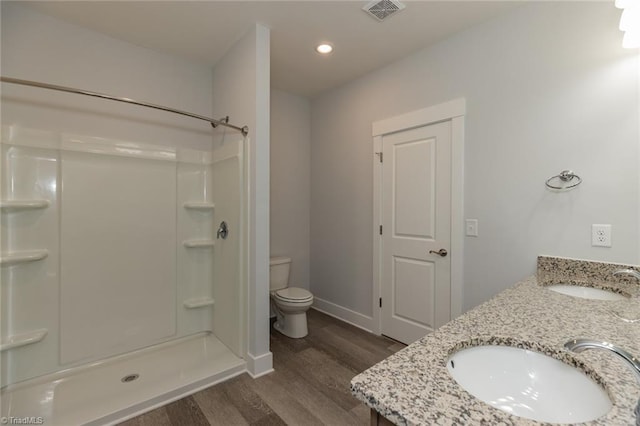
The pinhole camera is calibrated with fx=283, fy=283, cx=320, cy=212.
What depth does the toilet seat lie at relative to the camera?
2.56 meters

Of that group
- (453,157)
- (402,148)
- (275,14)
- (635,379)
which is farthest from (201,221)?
(635,379)

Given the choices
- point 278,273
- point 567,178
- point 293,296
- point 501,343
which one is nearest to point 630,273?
point 567,178

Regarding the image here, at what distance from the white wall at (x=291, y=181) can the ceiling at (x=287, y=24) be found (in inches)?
28.9

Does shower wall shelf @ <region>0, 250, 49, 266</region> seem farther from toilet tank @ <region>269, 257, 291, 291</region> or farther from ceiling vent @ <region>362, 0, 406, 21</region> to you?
ceiling vent @ <region>362, 0, 406, 21</region>

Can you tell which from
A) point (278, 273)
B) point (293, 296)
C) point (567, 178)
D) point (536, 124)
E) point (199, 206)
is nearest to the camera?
point (567, 178)

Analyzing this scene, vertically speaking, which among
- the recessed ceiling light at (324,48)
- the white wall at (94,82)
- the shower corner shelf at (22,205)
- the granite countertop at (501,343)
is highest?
the recessed ceiling light at (324,48)

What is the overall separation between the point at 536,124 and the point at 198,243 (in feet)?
8.77

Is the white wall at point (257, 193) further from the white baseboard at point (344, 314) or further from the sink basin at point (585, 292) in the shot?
the sink basin at point (585, 292)

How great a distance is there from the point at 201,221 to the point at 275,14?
1.76 metres

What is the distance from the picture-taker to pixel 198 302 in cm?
251

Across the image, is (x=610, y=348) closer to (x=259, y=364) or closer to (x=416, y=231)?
(x=416, y=231)

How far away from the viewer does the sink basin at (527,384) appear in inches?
27.1

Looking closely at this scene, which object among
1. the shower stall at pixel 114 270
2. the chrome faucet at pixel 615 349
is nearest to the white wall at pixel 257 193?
the shower stall at pixel 114 270

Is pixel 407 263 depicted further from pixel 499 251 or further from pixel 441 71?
pixel 441 71
